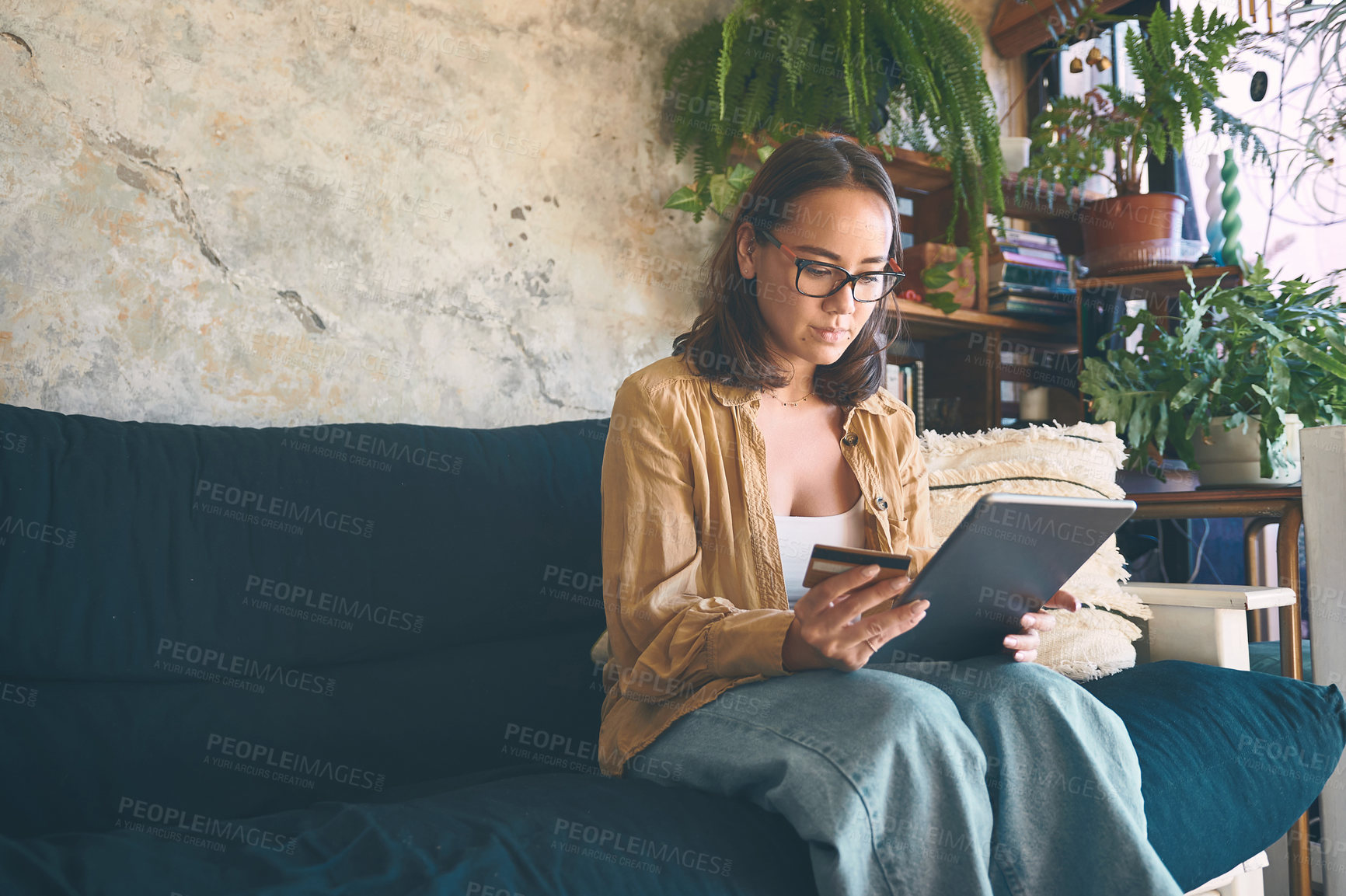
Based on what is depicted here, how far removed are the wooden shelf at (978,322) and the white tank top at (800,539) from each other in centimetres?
99

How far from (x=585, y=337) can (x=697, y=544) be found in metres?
0.94

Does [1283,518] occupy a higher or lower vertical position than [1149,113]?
lower

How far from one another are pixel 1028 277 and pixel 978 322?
0.20 metres

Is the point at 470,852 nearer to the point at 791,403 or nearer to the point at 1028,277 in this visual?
the point at 791,403

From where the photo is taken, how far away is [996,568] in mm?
866

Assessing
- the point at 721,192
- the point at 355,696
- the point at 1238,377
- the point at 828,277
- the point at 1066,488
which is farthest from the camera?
the point at 721,192

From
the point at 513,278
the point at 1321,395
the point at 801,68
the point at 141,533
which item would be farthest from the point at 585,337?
the point at 1321,395

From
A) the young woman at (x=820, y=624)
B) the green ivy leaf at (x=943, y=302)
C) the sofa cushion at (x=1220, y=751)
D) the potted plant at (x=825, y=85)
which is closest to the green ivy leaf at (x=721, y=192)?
the potted plant at (x=825, y=85)

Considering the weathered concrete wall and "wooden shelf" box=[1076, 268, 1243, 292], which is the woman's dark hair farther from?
"wooden shelf" box=[1076, 268, 1243, 292]

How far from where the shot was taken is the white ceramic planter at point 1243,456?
179cm

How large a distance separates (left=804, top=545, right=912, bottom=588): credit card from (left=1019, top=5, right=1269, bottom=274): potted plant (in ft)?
5.78

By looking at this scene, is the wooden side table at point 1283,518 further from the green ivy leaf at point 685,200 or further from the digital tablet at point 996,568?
the green ivy leaf at point 685,200

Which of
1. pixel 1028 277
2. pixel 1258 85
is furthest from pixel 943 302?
pixel 1258 85

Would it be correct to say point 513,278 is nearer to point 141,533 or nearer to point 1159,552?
point 141,533
